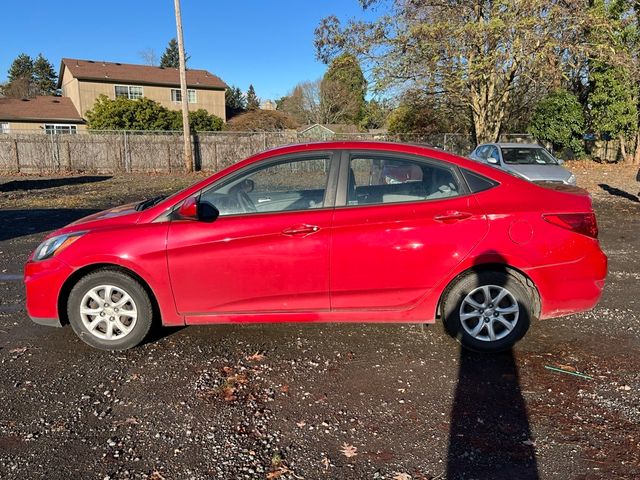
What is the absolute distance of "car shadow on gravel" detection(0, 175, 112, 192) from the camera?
17.3 meters

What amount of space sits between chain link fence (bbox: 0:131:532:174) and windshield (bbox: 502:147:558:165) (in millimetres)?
9123

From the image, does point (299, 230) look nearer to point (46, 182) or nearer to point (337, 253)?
point (337, 253)

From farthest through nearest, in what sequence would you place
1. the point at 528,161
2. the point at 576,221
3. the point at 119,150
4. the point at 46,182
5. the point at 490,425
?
1. the point at 119,150
2. the point at 46,182
3. the point at 528,161
4. the point at 576,221
5. the point at 490,425

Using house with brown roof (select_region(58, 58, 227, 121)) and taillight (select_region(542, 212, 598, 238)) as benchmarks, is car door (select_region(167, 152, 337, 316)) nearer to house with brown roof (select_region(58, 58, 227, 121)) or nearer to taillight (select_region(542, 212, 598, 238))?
taillight (select_region(542, 212, 598, 238))

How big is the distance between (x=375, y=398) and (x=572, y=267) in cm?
194

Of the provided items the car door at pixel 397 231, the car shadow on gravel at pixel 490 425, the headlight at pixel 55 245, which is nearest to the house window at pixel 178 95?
the headlight at pixel 55 245

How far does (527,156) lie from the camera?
13977 millimetres

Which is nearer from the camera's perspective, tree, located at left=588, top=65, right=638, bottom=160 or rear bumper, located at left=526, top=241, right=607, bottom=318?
rear bumper, located at left=526, top=241, right=607, bottom=318

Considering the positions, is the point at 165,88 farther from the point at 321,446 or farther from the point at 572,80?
the point at 321,446

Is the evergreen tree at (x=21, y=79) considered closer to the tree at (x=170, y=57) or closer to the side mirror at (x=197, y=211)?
the tree at (x=170, y=57)

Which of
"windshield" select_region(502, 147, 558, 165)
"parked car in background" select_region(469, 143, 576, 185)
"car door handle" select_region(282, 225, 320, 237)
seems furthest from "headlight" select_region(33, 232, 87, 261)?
"windshield" select_region(502, 147, 558, 165)

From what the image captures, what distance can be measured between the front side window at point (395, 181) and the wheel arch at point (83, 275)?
1796mm

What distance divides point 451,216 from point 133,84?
44.5 metres

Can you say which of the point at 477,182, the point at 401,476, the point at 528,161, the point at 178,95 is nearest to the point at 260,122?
the point at 178,95
